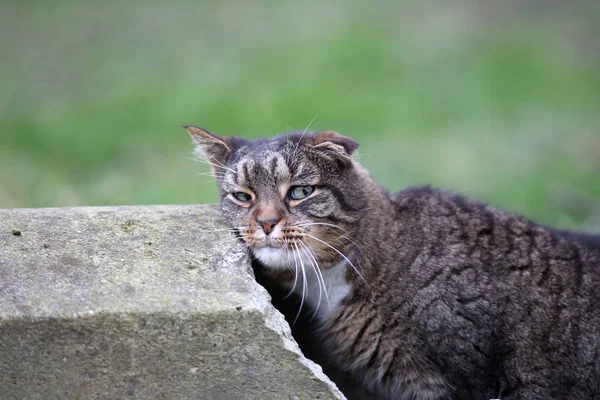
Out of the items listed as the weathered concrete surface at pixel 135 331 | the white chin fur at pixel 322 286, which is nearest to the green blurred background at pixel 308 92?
the white chin fur at pixel 322 286

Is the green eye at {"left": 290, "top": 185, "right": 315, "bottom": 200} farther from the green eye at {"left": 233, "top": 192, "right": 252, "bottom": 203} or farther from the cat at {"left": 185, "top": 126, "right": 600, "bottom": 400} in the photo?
the green eye at {"left": 233, "top": 192, "right": 252, "bottom": 203}

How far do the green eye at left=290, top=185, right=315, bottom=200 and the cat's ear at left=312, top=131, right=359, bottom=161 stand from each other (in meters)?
0.22

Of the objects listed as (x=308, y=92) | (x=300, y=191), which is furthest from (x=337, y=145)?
(x=308, y=92)

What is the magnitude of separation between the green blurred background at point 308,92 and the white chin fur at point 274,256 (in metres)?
3.98

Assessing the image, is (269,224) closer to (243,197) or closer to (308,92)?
(243,197)

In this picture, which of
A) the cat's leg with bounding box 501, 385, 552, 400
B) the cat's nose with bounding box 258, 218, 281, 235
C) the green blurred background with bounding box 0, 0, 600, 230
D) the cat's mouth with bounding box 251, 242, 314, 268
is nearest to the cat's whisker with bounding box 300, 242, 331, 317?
the cat's mouth with bounding box 251, 242, 314, 268

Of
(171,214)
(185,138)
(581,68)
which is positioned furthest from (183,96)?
(171,214)

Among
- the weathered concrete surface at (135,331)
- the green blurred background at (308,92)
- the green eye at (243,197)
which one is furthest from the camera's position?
the green blurred background at (308,92)

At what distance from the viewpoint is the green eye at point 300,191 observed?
14.9 ft

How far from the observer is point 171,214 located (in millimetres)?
4516

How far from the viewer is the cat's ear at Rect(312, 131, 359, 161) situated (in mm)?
4500

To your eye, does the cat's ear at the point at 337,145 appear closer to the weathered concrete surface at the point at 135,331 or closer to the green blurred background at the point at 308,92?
the weathered concrete surface at the point at 135,331

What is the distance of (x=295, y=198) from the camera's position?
4523mm

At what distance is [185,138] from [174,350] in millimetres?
7224
